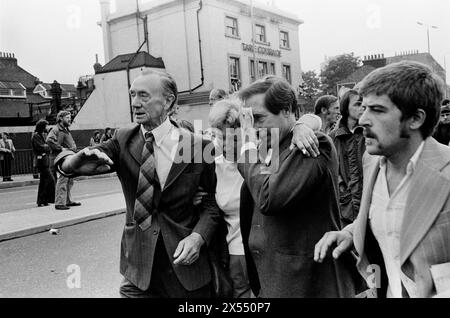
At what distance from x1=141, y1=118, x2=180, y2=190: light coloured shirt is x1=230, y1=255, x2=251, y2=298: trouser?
752mm

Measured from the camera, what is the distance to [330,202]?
2.04 metres

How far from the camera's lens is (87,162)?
228 centimetres

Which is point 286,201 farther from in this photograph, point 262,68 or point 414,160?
point 262,68

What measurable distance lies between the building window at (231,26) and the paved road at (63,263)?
22.5 m

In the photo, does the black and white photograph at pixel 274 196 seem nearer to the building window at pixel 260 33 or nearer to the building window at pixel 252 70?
the building window at pixel 252 70

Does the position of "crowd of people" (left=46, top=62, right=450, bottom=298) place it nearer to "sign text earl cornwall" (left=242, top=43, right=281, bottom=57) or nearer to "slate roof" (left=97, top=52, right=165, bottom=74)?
"slate roof" (left=97, top=52, right=165, bottom=74)

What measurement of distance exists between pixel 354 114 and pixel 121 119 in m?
25.1

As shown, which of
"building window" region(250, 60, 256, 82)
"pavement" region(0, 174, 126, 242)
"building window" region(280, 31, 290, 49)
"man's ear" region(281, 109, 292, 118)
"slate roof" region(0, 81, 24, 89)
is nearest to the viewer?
"man's ear" region(281, 109, 292, 118)

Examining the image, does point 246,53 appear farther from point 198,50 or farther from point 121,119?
point 121,119

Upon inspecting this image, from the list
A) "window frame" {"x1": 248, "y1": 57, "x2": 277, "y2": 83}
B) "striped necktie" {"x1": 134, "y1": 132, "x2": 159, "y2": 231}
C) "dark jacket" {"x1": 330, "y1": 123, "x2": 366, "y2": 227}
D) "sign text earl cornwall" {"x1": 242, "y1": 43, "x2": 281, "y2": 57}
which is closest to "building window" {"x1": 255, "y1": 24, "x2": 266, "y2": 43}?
"sign text earl cornwall" {"x1": 242, "y1": 43, "x2": 281, "y2": 57}

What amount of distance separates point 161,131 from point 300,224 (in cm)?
92

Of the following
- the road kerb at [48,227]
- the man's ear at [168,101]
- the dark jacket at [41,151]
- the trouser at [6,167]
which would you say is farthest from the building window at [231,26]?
the man's ear at [168,101]

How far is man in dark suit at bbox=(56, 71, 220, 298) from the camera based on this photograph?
230 centimetres
